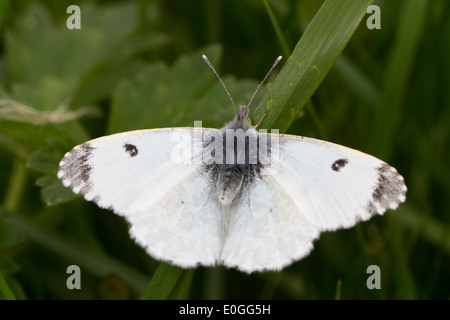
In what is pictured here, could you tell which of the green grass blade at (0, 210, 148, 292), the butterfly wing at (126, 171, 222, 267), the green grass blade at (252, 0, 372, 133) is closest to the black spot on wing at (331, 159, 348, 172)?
the green grass blade at (252, 0, 372, 133)

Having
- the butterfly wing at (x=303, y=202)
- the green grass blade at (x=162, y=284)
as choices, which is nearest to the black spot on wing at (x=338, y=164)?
the butterfly wing at (x=303, y=202)

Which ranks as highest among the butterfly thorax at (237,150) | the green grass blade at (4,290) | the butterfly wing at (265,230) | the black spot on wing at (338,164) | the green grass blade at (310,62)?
the green grass blade at (310,62)

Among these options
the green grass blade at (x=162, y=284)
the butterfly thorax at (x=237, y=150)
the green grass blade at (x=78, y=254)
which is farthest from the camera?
the green grass blade at (x=78, y=254)

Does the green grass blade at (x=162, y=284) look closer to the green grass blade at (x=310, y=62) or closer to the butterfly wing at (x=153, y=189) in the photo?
the butterfly wing at (x=153, y=189)

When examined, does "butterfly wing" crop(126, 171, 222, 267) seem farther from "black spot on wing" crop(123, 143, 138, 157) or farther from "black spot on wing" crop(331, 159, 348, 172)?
"black spot on wing" crop(331, 159, 348, 172)

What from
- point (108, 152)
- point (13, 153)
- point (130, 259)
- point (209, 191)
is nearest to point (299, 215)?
point (209, 191)
